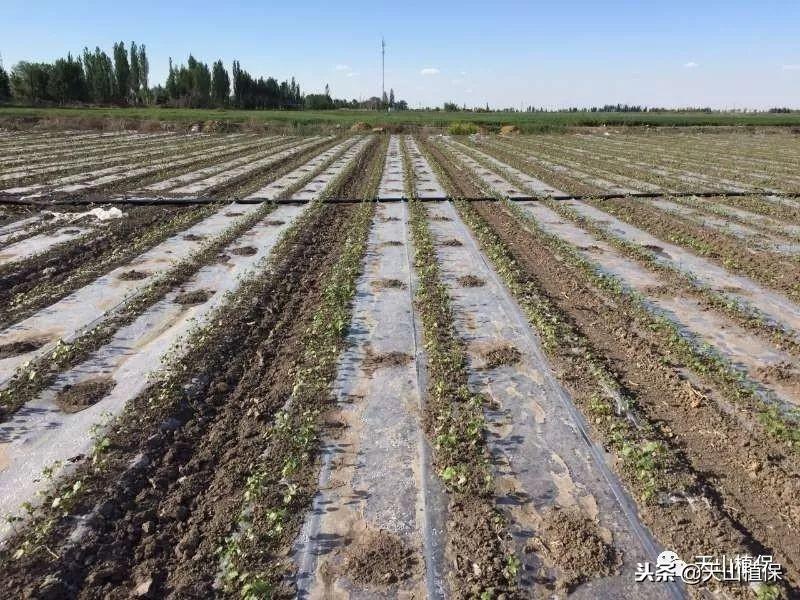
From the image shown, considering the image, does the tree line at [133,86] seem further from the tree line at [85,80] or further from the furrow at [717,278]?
the furrow at [717,278]

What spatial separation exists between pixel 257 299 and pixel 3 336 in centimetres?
303

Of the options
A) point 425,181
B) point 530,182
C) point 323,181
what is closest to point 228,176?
point 323,181

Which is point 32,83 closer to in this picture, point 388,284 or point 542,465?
point 388,284

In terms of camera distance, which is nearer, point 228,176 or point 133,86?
point 228,176

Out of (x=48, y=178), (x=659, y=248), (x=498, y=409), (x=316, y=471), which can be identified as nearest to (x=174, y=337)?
(x=316, y=471)

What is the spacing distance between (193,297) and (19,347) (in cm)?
222

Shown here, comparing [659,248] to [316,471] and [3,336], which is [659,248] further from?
[3,336]

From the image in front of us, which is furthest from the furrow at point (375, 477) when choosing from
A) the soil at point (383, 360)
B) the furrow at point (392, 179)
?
the furrow at point (392, 179)

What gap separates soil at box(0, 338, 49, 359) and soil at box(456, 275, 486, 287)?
570 cm

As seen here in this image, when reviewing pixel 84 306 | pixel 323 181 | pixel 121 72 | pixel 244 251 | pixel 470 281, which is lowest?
pixel 84 306

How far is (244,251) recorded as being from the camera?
10164 mm

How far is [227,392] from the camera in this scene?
5305 millimetres

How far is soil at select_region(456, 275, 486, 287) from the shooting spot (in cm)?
838

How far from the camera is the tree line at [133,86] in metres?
77.0
